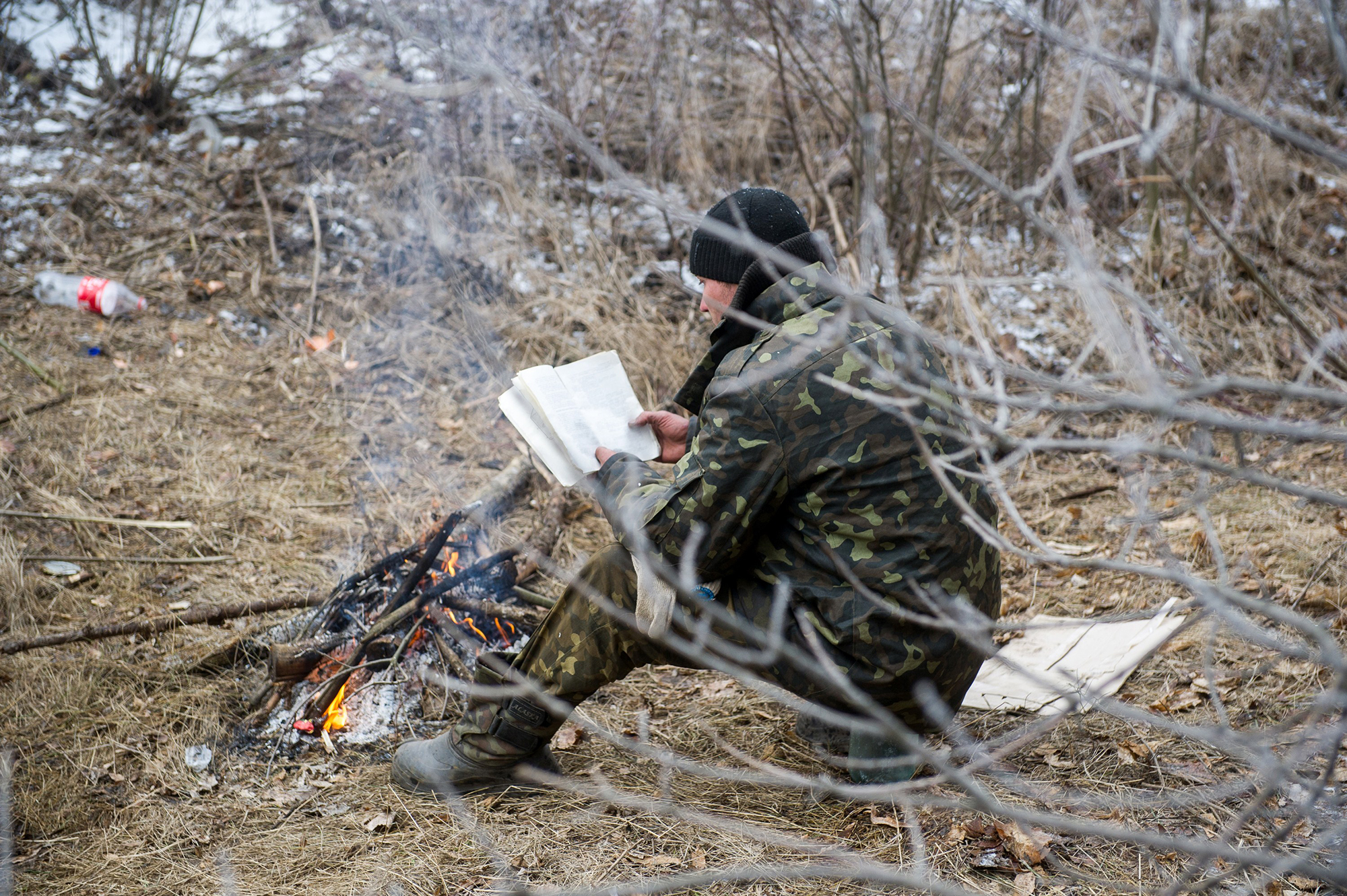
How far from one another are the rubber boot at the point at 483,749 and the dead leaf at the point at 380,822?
12 centimetres

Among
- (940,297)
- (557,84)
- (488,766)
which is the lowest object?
(488,766)

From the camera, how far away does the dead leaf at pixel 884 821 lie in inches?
107

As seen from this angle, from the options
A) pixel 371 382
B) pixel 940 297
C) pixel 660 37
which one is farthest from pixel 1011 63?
pixel 371 382

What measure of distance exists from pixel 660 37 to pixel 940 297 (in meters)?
3.36

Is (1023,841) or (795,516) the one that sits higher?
(795,516)

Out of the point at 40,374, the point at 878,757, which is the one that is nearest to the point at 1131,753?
the point at 878,757

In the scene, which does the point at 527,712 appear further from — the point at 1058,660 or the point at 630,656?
the point at 1058,660

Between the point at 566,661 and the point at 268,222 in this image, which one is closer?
the point at 566,661

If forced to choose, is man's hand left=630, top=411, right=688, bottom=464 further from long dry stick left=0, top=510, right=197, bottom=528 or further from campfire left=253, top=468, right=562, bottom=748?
long dry stick left=0, top=510, right=197, bottom=528

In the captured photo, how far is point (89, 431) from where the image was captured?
5184 mm

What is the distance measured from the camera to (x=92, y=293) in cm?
620

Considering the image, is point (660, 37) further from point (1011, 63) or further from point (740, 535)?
point (740, 535)

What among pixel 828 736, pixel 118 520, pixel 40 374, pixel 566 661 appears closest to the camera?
pixel 566 661

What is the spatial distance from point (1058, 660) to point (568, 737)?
1819mm
